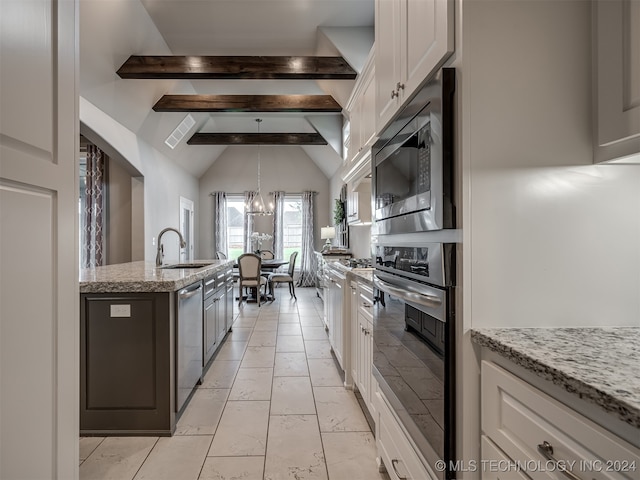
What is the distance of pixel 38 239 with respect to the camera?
2.83 feet

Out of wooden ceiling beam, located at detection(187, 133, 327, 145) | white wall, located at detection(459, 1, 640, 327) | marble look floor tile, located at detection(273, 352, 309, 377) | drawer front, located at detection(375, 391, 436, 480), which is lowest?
marble look floor tile, located at detection(273, 352, 309, 377)


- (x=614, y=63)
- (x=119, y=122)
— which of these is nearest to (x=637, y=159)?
(x=614, y=63)

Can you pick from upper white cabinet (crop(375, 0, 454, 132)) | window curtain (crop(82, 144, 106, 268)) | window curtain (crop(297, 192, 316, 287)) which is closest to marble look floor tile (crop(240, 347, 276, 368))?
upper white cabinet (crop(375, 0, 454, 132))

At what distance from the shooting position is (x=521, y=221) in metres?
0.98

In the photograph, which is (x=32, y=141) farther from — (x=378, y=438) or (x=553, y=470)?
(x=378, y=438)

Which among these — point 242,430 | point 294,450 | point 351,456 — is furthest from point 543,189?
point 242,430

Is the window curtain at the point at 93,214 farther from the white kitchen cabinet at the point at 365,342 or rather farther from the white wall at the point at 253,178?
the white kitchen cabinet at the point at 365,342

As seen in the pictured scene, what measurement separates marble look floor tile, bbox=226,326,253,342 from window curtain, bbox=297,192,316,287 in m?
4.23

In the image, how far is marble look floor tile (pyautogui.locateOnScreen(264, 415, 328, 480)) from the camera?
1819 millimetres

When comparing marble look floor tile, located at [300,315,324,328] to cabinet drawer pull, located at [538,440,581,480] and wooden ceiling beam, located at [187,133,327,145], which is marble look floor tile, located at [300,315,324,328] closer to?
wooden ceiling beam, located at [187,133,327,145]

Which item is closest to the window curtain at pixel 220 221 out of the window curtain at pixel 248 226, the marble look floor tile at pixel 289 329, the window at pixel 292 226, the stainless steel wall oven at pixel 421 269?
the window curtain at pixel 248 226

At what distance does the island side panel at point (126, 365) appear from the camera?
2164mm

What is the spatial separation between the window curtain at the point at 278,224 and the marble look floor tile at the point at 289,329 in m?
4.14

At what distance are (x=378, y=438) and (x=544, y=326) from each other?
120 centimetres
